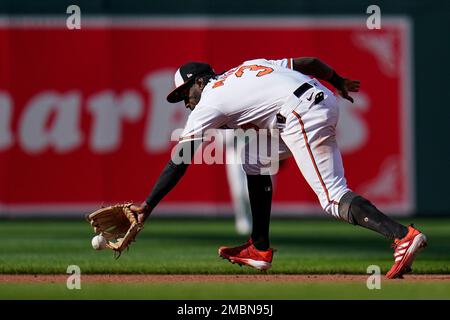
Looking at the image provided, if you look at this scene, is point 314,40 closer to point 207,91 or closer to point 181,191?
point 181,191

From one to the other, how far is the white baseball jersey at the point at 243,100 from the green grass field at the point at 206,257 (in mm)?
928

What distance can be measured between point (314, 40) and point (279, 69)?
693cm

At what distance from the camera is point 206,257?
7.84m

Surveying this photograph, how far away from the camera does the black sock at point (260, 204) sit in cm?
606

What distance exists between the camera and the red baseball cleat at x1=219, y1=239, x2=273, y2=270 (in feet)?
20.0

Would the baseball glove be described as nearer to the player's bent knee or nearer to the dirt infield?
the dirt infield

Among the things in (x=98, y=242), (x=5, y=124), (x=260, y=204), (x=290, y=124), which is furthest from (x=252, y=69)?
(x=5, y=124)

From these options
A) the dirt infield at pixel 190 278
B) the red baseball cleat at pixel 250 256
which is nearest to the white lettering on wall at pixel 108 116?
the dirt infield at pixel 190 278

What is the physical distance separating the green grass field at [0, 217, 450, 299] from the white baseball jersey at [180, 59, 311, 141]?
93 centimetres

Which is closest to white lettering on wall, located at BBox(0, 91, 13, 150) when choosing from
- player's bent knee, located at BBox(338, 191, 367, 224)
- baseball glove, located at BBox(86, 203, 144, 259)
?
baseball glove, located at BBox(86, 203, 144, 259)

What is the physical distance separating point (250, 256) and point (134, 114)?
21.2 feet

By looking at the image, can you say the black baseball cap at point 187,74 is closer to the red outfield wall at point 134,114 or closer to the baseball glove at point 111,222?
the baseball glove at point 111,222

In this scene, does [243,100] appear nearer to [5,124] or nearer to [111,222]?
[111,222]

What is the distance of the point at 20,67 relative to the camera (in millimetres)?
12312
